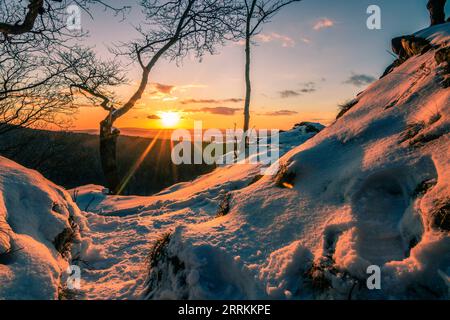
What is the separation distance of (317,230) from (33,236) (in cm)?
310

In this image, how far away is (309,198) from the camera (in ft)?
10.1

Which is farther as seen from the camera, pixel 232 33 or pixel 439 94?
pixel 232 33

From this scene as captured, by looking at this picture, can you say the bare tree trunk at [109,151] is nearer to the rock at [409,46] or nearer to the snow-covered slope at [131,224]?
the snow-covered slope at [131,224]

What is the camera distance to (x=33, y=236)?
317 cm

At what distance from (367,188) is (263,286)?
139 centimetres

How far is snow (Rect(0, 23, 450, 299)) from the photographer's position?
2096 mm

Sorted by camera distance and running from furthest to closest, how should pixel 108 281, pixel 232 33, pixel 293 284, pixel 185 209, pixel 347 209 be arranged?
pixel 232 33, pixel 185 209, pixel 108 281, pixel 347 209, pixel 293 284

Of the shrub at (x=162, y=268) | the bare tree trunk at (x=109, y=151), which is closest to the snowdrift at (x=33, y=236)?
the shrub at (x=162, y=268)

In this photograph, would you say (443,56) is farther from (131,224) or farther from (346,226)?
(131,224)

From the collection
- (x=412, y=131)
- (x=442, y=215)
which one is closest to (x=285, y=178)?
(x=412, y=131)

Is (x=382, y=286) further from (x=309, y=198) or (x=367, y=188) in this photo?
(x=309, y=198)

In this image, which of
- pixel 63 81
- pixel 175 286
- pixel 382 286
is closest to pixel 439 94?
pixel 382 286

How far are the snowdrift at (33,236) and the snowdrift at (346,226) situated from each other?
40.1 inches

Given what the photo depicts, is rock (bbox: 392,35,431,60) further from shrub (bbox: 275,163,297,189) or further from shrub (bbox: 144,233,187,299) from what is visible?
shrub (bbox: 144,233,187,299)
